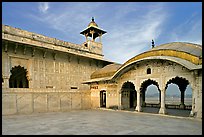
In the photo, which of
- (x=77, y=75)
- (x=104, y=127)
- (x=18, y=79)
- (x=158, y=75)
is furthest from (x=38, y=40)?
(x=104, y=127)

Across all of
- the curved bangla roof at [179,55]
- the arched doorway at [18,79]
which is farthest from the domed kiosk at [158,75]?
the arched doorway at [18,79]

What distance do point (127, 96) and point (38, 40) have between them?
10896mm

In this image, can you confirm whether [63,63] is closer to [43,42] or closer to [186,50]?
[43,42]

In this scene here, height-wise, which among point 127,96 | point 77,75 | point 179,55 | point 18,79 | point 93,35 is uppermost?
point 93,35

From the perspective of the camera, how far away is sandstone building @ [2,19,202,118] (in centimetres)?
1196

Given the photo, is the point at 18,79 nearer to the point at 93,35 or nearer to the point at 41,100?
the point at 41,100

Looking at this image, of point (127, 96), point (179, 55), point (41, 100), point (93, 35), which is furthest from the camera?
point (93, 35)

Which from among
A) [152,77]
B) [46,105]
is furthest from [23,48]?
[152,77]

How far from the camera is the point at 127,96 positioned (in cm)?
1811

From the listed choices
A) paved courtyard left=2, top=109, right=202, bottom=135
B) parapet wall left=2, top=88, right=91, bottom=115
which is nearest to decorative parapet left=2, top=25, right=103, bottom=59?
parapet wall left=2, top=88, right=91, bottom=115

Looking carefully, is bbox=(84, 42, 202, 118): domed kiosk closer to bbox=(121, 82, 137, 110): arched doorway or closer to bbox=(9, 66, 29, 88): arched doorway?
bbox=(121, 82, 137, 110): arched doorway

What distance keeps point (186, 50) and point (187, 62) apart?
1445 millimetres

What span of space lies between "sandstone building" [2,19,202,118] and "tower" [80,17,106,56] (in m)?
1.05

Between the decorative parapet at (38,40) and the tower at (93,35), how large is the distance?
718mm
